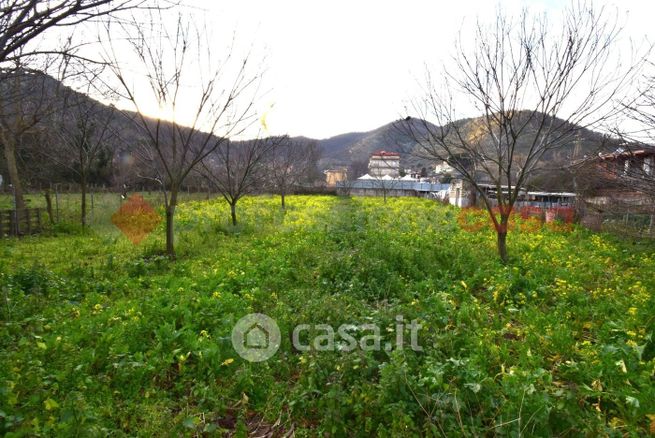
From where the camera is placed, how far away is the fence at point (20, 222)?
11.3 m

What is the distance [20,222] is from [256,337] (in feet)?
38.3

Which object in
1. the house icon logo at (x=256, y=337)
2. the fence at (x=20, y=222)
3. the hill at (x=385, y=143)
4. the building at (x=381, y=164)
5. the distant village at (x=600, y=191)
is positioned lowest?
the house icon logo at (x=256, y=337)

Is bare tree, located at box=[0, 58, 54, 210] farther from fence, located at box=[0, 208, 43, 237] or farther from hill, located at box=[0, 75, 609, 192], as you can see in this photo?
fence, located at box=[0, 208, 43, 237]

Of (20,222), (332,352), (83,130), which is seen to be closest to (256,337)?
(332,352)

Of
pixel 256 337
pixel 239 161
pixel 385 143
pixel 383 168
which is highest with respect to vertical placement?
pixel 383 168

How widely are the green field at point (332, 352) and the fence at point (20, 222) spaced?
14.9 ft

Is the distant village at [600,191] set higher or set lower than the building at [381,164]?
lower

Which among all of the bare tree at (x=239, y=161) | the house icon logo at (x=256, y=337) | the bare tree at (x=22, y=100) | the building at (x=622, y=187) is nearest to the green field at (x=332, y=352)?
the house icon logo at (x=256, y=337)

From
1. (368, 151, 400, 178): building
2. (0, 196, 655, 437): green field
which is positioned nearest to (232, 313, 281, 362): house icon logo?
(0, 196, 655, 437): green field

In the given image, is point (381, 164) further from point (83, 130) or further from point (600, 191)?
point (83, 130)

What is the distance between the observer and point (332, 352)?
3801 millimetres

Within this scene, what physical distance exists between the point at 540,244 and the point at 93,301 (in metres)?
10.2

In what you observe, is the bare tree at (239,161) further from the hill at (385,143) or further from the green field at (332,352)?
the green field at (332,352)

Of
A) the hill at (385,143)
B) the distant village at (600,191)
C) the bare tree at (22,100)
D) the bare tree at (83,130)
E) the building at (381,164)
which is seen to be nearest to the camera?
the bare tree at (22,100)
